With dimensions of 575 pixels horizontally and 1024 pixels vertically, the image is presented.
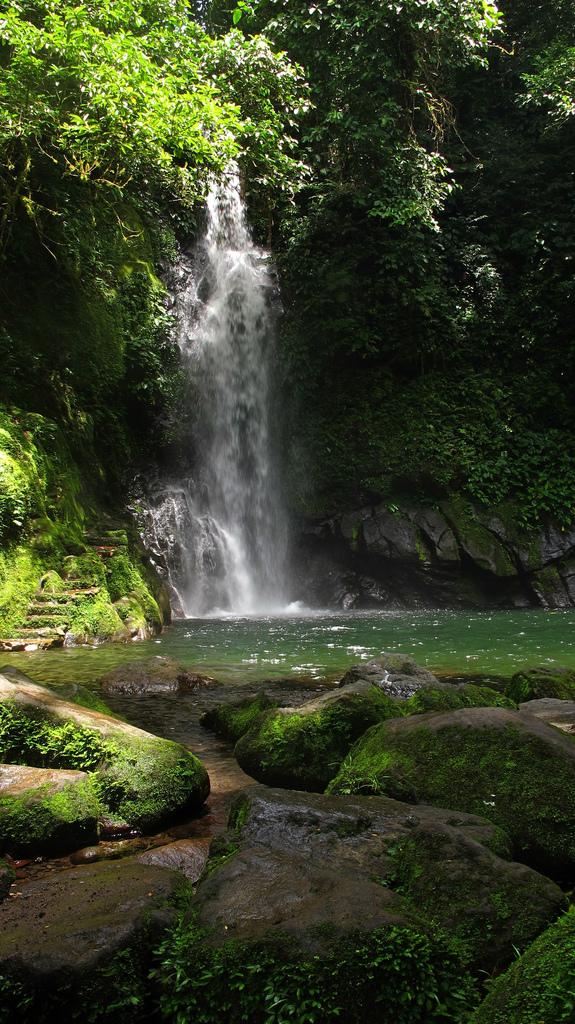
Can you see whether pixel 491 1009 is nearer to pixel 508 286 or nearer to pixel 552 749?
pixel 552 749

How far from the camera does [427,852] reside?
2.27m

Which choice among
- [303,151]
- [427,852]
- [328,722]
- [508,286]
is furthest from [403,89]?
[427,852]

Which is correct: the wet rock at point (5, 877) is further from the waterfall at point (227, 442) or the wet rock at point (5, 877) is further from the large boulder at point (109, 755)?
the waterfall at point (227, 442)

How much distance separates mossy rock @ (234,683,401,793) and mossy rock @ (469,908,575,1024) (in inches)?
81.9

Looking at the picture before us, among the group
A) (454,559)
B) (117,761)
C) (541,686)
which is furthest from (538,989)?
(454,559)

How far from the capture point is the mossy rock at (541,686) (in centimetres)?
525

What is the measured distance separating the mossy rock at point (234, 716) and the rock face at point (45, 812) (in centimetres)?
165

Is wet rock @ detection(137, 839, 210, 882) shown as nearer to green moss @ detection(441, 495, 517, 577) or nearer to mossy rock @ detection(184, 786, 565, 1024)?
mossy rock @ detection(184, 786, 565, 1024)

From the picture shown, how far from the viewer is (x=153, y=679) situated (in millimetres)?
6117

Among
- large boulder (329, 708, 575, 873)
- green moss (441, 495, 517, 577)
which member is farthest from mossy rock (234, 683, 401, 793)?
green moss (441, 495, 517, 577)

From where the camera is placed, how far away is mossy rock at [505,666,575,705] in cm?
525

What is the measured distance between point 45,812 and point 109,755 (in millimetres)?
563

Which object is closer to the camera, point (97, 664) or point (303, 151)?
point (97, 664)

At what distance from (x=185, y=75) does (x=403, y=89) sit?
6.26 meters
